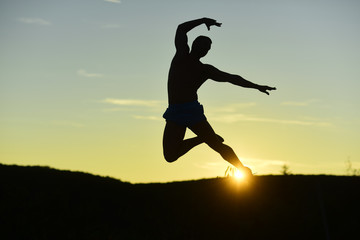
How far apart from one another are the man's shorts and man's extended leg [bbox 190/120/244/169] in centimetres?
18

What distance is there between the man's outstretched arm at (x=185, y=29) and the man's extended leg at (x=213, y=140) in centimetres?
167

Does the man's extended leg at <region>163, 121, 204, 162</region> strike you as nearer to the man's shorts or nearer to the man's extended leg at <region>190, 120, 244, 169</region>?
the man's shorts

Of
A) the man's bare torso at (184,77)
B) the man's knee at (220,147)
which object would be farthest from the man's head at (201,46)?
the man's knee at (220,147)

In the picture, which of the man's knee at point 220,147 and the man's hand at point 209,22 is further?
the man's knee at point 220,147

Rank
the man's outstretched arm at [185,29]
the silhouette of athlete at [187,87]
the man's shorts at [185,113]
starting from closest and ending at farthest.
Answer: the man's outstretched arm at [185,29] → the silhouette of athlete at [187,87] → the man's shorts at [185,113]

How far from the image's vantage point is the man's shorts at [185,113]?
10.9 meters

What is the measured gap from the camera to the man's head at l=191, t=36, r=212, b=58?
10727 mm

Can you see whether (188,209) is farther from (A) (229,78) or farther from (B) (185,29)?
(B) (185,29)

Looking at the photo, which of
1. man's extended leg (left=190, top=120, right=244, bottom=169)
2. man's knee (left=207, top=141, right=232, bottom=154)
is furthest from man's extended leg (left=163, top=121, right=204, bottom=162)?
man's knee (left=207, top=141, right=232, bottom=154)

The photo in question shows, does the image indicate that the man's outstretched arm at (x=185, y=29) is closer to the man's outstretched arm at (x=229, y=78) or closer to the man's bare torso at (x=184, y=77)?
the man's bare torso at (x=184, y=77)

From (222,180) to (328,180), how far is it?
2.99m

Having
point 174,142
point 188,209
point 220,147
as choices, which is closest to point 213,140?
point 220,147

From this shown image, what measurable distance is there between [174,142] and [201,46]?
2084mm

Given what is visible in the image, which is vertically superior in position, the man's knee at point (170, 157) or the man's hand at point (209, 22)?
the man's hand at point (209, 22)
